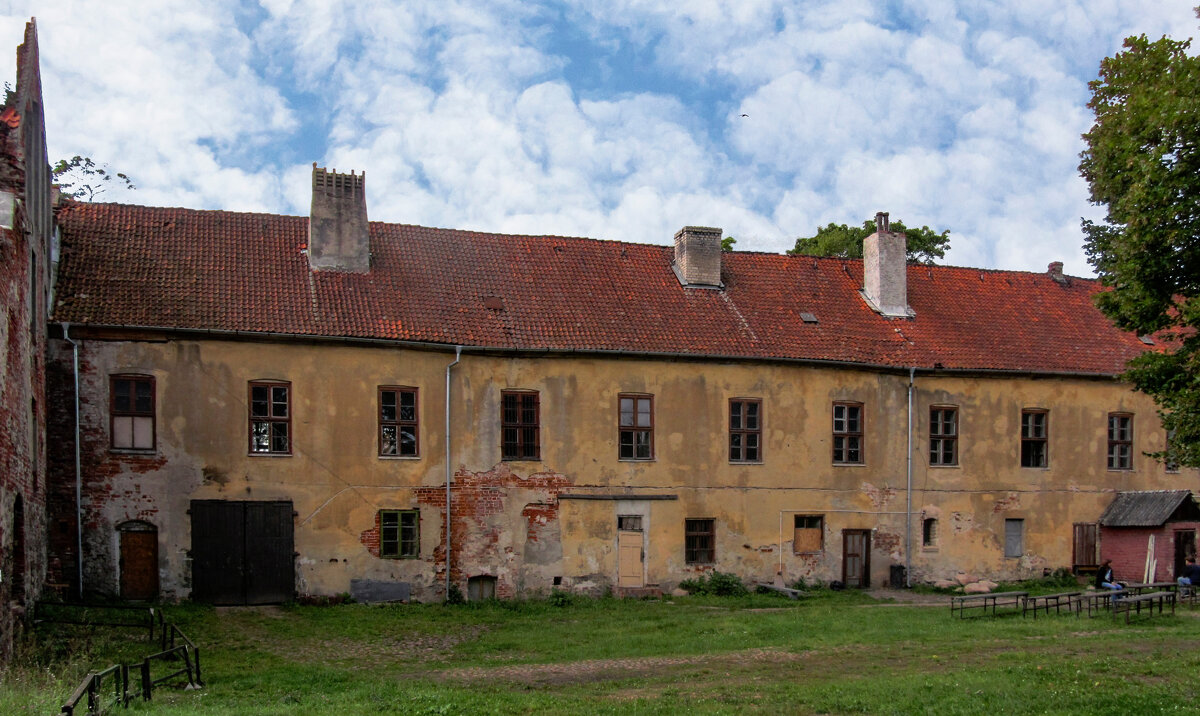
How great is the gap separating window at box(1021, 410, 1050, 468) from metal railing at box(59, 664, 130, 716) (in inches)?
949

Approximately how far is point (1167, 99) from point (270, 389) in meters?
18.0

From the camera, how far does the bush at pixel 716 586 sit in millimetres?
25891

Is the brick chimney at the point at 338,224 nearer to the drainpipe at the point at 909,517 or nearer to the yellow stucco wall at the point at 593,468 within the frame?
the yellow stucco wall at the point at 593,468

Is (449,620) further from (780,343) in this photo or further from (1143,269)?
(1143,269)

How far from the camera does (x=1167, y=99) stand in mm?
14516

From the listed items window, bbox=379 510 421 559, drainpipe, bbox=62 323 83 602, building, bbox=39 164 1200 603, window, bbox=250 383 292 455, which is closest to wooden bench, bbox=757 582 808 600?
building, bbox=39 164 1200 603

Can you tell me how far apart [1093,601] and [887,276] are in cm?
1083

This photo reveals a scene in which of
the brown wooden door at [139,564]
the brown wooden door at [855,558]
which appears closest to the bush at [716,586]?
the brown wooden door at [855,558]

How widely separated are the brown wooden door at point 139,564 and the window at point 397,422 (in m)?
5.17

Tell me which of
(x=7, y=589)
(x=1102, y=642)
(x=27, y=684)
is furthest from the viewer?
(x=1102, y=642)

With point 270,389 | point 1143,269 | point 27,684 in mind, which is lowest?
point 27,684

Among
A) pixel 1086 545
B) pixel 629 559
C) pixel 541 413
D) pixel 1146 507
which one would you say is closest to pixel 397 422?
pixel 541 413

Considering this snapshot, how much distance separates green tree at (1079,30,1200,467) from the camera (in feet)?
47.4

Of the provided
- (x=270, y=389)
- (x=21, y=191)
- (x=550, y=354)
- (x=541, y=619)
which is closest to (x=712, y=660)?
(x=541, y=619)
